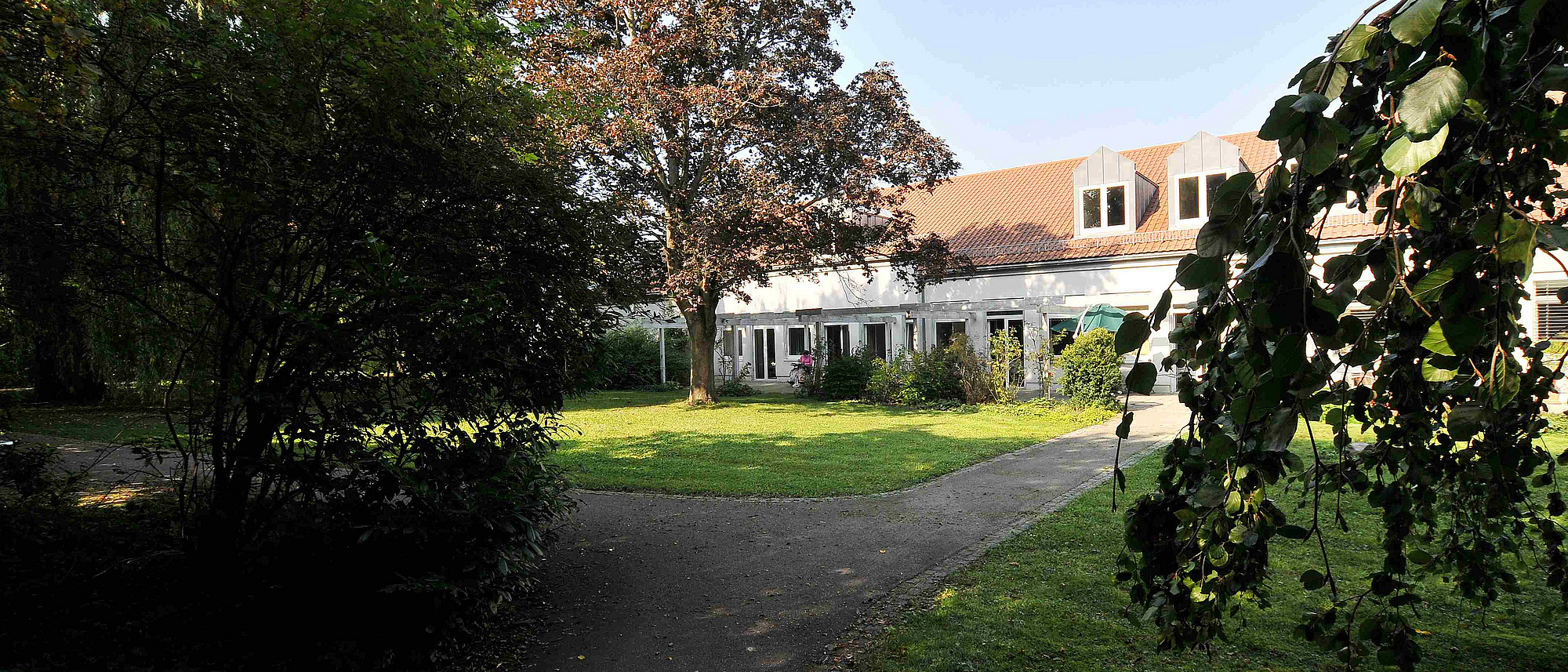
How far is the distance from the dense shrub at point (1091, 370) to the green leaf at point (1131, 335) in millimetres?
14960

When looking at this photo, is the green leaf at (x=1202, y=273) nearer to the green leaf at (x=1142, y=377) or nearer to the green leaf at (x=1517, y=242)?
the green leaf at (x=1142, y=377)

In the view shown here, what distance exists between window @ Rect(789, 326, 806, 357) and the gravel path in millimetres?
17724

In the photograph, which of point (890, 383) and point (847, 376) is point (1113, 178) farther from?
point (847, 376)

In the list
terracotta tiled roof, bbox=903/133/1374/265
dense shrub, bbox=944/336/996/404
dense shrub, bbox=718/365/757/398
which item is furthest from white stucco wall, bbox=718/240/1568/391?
dense shrub, bbox=718/365/757/398

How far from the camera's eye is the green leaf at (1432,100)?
903mm

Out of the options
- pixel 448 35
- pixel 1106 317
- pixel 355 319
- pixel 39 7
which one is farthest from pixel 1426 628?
pixel 1106 317

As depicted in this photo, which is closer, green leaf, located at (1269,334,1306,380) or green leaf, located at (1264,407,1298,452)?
green leaf, located at (1269,334,1306,380)

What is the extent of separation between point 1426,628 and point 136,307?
714 centimetres

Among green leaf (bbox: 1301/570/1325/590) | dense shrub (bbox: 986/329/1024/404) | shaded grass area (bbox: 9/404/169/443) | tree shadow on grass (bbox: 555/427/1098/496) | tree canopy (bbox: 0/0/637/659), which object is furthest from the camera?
dense shrub (bbox: 986/329/1024/404)

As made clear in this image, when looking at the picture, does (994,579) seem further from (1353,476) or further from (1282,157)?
(1282,157)

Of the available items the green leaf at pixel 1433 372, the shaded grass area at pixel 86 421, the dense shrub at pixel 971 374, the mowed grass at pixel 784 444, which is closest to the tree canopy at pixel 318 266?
the mowed grass at pixel 784 444

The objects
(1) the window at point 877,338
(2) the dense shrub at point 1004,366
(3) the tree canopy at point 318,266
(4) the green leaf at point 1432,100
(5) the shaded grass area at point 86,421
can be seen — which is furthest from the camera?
(1) the window at point 877,338

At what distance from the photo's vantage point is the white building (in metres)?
18.6

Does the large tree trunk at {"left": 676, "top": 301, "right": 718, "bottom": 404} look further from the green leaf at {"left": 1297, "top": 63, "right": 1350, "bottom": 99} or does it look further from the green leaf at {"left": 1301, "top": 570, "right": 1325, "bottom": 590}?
the green leaf at {"left": 1297, "top": 63, "right": 1350, "bottom": 99}
